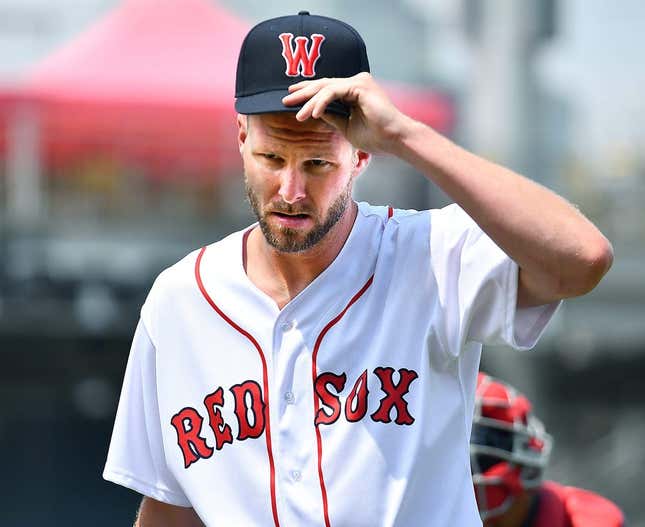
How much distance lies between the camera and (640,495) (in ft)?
29.0

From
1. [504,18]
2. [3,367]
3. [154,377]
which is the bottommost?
[3,367]

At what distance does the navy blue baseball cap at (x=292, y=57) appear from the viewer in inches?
81.0

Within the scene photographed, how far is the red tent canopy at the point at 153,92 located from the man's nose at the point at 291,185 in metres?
6.98

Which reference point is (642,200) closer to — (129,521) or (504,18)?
(504,18)

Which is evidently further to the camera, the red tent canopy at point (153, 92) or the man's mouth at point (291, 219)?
the red tent canopy at point (153, 92)

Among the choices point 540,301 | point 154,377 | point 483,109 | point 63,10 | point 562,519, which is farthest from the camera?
point 63,10

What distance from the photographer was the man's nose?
201 cm

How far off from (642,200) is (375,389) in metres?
7.17

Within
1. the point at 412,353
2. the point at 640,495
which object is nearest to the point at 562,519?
the point at 412,353

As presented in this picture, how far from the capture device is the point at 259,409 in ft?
7.04

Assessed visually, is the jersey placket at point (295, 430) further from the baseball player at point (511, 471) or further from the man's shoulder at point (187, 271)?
the baseball player at point (511, 471)

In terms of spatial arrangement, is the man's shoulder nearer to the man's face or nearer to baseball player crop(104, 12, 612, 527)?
baseball player crop(104, 12, 612, 527)

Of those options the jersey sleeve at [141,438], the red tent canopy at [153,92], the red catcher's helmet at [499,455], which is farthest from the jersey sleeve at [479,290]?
the red tent canopy at [153,92]

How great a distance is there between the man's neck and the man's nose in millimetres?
155
